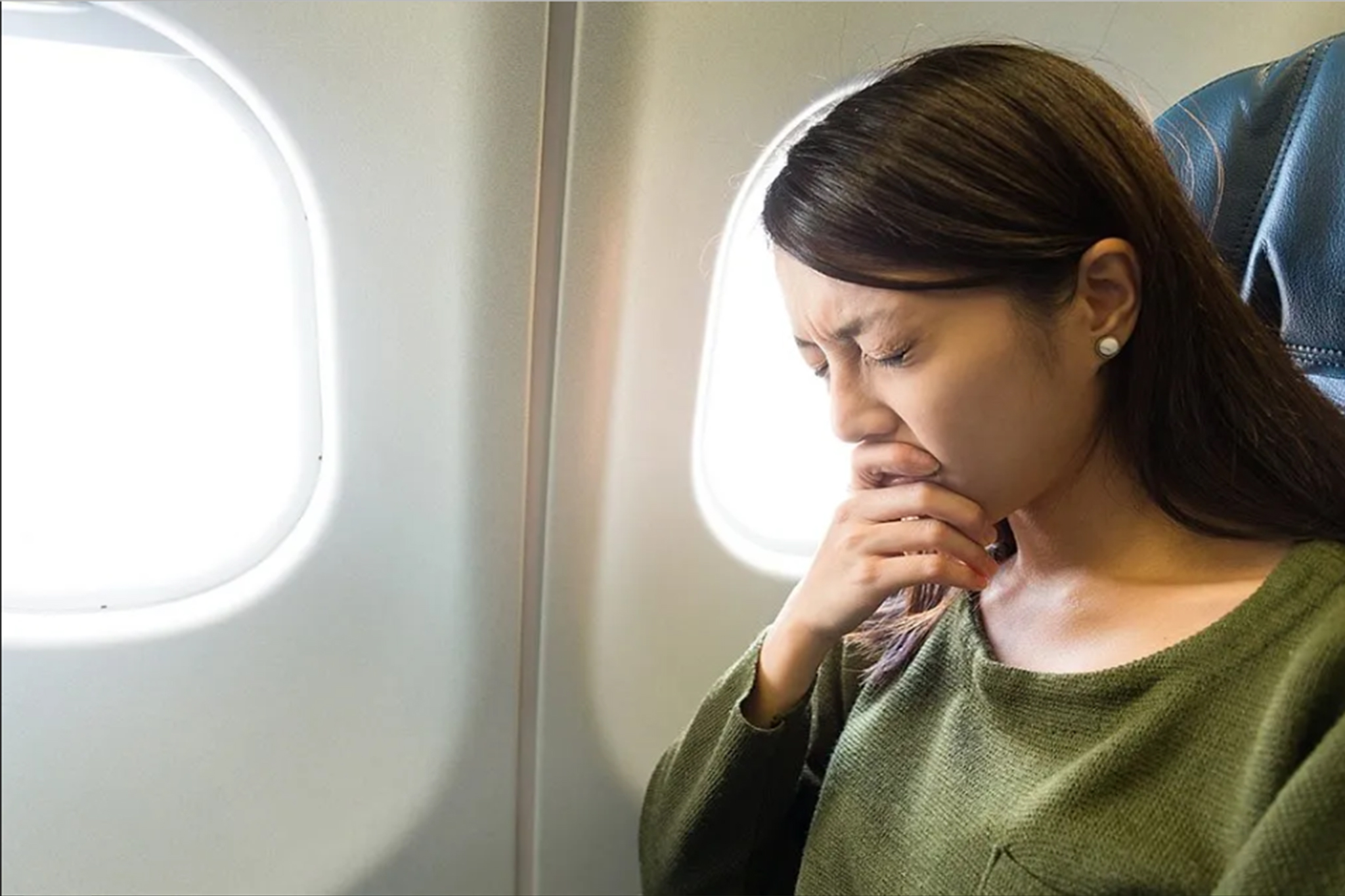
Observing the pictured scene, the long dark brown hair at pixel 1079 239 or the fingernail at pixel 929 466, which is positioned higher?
the long dark brown hair at pixel 1079 239

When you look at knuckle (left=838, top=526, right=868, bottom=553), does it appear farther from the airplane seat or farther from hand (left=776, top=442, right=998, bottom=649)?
the airplane seat

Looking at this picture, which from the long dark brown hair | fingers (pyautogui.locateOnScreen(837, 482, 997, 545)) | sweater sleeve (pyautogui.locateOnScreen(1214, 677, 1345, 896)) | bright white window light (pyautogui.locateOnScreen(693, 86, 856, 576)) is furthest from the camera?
bright white window light (pyautogui.locateOnScreen(693, 86, 856, 576))

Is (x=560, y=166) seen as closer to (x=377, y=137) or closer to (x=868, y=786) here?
(x=377, y=137)

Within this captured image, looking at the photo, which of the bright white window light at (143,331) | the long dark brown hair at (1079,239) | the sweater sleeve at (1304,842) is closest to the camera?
A: the sweater sleeve at (1304,842)

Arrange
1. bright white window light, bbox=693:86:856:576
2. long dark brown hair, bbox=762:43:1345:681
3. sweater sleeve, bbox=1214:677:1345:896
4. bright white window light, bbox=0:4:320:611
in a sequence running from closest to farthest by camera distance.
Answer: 1. sweater sleeve, bbox=1214:677:1345:896
2. long dark brown hair, bbox=762:43:1345:681
3. bright white window light, bbox=0:4:320:611
4. bright white window light, bbox=693:86:856:576

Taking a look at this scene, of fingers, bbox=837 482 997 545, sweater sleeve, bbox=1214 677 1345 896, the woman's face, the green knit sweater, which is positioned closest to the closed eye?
the woman's face

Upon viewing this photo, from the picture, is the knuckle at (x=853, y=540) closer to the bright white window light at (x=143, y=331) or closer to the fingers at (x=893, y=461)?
the fingers at (x=893, y=461)

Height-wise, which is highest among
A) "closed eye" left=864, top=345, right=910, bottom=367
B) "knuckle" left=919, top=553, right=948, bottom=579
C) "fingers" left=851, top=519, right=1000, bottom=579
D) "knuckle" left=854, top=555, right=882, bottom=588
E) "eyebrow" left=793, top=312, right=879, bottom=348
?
"eyebrow" left=793, top=312, right=879, bottom=348

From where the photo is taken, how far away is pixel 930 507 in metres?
0.95

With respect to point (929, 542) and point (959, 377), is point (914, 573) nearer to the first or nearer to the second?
point (929, 542)

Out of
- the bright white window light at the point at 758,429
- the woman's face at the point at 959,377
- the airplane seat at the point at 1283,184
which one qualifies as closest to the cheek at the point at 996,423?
the woman's face at the point at 959,377

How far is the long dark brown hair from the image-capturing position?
2.77 ft

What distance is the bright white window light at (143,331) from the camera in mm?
1077

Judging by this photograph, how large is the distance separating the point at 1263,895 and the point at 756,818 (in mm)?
515
